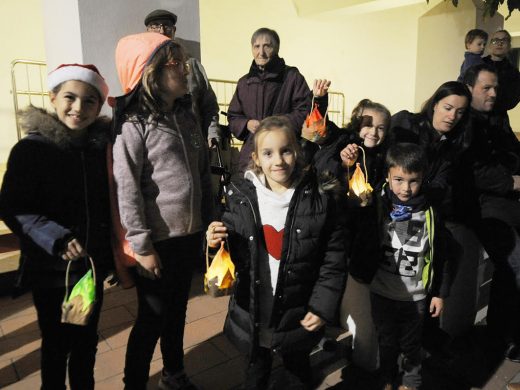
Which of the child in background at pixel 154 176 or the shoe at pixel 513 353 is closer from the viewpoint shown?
the child in background at pixel 154 176

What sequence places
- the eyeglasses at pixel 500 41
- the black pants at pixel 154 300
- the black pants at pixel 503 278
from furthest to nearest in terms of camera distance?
the eyeglasses at pixel 500 41 < the black pants at pixel 503 278 < the black pants at pixel 154 300

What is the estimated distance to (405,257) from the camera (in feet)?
7.29

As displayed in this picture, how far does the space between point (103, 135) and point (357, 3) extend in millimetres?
8989

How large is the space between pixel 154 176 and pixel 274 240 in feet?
2.05

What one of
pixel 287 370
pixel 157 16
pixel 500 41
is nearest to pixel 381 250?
pixel 287 370

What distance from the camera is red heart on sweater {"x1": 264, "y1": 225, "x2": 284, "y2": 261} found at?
1921 mm

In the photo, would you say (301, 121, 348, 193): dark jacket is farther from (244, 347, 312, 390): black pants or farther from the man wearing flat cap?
the man wearing flat cap

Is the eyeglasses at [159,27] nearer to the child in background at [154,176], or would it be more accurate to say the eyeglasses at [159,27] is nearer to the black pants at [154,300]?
the child in background at [154,176]

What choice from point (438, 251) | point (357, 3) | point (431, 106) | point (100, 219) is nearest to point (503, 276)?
point (438, 251)

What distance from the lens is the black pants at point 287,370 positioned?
81.1 inches

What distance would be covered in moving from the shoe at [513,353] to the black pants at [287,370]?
5.09 feet

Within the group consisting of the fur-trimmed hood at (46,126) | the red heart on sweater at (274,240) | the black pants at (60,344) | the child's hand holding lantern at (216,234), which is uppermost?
the fur-trimmed hood at (46,126)

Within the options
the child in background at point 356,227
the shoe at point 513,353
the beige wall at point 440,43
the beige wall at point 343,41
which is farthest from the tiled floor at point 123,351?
the beige wall at point 440,43

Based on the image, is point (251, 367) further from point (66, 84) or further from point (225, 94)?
point (225, 94)
